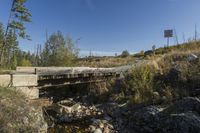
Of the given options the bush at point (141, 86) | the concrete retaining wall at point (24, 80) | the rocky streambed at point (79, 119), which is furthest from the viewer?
the bush at point (141, 86)

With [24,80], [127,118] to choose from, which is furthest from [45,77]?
[127,118]

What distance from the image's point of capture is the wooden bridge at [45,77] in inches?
391

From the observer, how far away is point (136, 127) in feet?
31.5

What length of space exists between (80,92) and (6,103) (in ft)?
29.7

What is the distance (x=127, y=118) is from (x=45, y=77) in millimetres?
4367

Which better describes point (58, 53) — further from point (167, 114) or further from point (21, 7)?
point (167, 114)

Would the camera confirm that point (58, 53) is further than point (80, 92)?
Yes

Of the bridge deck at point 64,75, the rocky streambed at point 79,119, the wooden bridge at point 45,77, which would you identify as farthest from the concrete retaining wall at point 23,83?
the rocky streambed at point 79,119

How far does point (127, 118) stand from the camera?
10.5 metres

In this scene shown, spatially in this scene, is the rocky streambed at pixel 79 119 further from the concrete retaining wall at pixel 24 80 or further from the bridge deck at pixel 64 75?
the bridge deck at pixel 64 75

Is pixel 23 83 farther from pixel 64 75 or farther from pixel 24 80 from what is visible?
pixel 64 75

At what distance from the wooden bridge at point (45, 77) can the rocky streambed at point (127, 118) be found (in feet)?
4.28

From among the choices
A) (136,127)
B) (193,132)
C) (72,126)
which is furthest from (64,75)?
(193,132)

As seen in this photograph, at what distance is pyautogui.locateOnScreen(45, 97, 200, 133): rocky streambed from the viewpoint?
8154 millimetres
